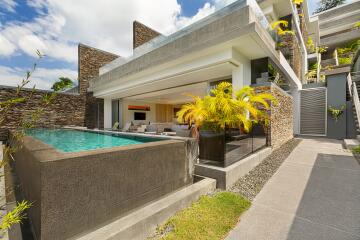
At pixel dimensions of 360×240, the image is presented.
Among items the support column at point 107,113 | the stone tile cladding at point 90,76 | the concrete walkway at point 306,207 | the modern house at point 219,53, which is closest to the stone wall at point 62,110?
the stone tile cladding at point 90,76

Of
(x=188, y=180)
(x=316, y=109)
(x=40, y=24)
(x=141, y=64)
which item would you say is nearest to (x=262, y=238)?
(x=188, y=180)

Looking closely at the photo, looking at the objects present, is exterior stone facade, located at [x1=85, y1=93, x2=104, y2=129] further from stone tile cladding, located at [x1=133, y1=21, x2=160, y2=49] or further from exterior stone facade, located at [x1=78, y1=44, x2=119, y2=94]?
stone tile cladding, located at [x1=133, y1=21, x2=160, y2=49]

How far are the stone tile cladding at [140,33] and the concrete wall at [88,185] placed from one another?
13.9 meters

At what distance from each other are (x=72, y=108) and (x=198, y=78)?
11.3 m

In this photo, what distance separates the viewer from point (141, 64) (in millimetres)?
9289

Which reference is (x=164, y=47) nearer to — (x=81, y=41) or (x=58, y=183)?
(x=58, y=183)

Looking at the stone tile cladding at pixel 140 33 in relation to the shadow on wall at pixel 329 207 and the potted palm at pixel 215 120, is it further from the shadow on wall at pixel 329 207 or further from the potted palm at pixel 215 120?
the shadow on wall at pixel 329 207

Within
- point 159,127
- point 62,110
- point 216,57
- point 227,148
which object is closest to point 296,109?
point 216,57

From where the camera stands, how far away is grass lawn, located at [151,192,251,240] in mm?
2433

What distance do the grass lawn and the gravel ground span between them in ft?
1.18

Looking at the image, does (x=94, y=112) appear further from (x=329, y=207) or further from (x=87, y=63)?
(x=329, y=207)

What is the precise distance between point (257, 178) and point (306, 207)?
1.37 m

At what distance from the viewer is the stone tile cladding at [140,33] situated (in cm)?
1448

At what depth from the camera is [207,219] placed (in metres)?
2.76
